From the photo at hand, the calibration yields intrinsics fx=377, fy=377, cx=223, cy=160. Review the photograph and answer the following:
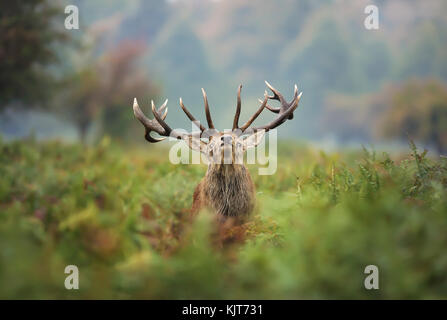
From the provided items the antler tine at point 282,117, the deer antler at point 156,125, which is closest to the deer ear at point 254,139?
the antler tine at point 282,117

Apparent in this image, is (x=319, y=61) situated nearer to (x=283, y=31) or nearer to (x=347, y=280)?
(x=283, y=31)

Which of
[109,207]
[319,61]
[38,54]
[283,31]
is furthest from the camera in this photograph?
[283,31]

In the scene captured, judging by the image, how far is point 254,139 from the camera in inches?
241

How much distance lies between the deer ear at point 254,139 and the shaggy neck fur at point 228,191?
0.45 m

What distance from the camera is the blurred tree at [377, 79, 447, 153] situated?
111 feet

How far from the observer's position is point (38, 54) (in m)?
16.7

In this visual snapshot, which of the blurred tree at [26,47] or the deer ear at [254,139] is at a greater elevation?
the blurred tree at [26,47]

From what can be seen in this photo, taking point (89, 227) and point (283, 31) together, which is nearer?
point (89, 227)

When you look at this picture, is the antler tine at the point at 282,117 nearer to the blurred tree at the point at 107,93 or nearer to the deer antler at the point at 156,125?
the deer antler at the point at 156,125

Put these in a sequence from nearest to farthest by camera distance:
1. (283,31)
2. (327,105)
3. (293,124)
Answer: (327,105) < (293,124) < (283,31)

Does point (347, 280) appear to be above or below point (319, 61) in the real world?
below

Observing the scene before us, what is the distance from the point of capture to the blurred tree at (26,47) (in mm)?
15555
